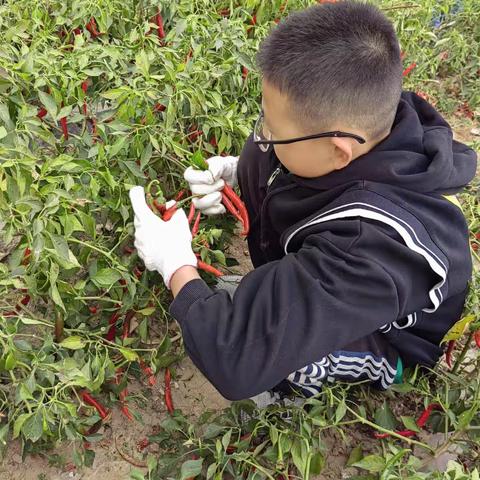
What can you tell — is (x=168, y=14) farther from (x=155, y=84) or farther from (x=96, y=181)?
(x=96, y=181)

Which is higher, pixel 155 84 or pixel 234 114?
pixel 155 84

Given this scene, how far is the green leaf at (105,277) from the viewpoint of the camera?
159 centimetres

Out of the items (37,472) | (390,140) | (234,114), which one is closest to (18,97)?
(234,114)

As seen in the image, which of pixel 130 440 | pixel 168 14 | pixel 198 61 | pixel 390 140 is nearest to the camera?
pixel 390 140

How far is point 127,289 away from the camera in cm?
181

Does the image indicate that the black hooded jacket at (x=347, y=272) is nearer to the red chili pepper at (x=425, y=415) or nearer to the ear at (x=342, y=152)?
the ear at (x=342, y=152)

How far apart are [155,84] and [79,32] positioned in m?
0.54

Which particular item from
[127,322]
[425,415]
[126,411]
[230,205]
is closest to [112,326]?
[127,322]

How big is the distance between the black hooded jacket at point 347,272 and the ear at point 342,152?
24 mm

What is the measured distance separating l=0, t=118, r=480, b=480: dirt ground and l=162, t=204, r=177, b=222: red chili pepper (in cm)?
67

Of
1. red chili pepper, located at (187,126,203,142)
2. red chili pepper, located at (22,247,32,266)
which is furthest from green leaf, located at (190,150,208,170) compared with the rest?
red chili pepper, located at (22,247,32,266)

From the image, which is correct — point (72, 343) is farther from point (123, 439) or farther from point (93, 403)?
point (123, 439)

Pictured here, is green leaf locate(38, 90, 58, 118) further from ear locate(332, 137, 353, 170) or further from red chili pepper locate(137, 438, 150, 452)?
red chili pepper locate(137, 438, 150, 452)

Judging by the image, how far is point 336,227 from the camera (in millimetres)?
1501
